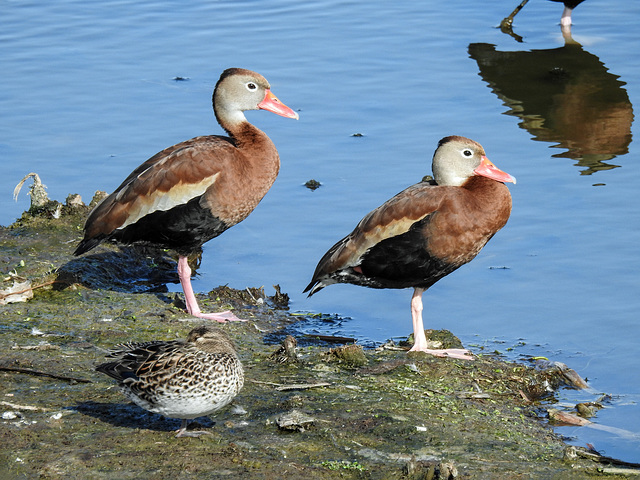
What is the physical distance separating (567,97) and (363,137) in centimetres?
327

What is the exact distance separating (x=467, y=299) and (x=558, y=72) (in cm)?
620

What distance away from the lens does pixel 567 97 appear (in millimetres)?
12609

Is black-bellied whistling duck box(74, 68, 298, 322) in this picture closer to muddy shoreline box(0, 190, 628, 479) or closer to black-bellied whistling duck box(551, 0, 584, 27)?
muddy shoreline box(0, 190, 628, 479)

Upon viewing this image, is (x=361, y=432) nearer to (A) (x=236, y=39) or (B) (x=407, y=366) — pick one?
(B) (x=407, y=366)

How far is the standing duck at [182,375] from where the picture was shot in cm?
486

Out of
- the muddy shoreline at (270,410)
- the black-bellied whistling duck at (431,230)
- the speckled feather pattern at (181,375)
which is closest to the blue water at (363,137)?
the muddy shoreline at (270,410)

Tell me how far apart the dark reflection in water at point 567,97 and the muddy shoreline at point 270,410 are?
15.8ft

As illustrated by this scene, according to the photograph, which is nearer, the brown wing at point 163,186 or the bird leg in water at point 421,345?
the bird leg in water at point 421,345

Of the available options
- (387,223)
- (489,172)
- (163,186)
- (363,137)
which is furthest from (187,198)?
(363,137)

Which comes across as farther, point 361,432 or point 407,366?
point 407,366

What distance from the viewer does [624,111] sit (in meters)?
11.7

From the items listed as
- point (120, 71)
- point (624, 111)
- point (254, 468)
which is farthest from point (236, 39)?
point (254, 468)

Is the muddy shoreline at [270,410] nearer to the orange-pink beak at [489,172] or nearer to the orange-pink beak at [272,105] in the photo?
the orange-pink beak at [489,172]

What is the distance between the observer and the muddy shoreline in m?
4.85
